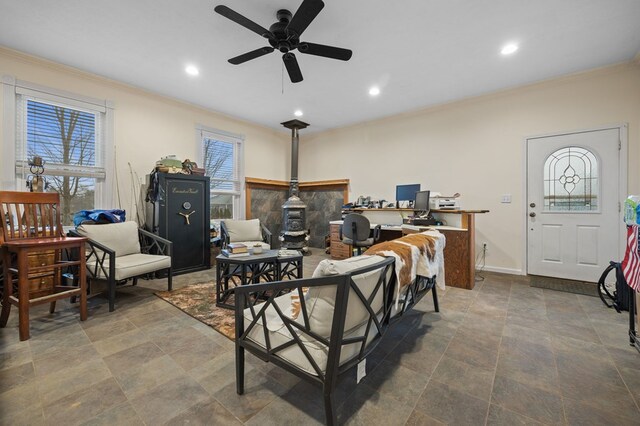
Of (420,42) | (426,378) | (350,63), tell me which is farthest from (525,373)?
(350,63)

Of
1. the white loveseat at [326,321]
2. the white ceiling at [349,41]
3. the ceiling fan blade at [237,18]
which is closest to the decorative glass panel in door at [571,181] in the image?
the white ceiling at [349,41]

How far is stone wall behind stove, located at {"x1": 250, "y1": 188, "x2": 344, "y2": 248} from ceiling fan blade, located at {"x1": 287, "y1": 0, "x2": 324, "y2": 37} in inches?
147

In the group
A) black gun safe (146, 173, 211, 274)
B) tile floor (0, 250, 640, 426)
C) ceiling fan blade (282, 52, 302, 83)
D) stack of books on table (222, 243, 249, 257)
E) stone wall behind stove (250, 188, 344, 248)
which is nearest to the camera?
tile floor (0, 250, 640, 426)

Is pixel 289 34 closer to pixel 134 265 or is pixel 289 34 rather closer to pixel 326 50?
Answer: pixel 326 50

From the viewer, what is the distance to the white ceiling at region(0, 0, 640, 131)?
2.31m

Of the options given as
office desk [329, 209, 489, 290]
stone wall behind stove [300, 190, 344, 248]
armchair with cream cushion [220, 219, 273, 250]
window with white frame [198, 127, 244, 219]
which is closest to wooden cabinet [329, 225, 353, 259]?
stone wall behind stove [300, 190, 344, 248]

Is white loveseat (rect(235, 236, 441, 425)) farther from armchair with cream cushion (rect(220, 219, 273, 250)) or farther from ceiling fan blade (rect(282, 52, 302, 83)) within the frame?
armchair with cream cushion (rect(220, 219, 273, 250))

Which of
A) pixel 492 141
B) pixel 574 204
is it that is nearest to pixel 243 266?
pixel 492 141

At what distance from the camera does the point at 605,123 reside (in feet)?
10.7

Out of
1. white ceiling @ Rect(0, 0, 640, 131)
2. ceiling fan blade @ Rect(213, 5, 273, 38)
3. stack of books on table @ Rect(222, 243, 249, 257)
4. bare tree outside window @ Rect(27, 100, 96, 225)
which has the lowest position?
stack of books on table @ Rect(222, 243, 249, 257)

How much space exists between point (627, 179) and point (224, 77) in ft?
17.2

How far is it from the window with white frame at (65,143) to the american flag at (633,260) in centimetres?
523

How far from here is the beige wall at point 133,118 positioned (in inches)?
123

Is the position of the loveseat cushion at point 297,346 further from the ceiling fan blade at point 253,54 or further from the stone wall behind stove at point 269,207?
the stone wall behind stove at point 269,207
